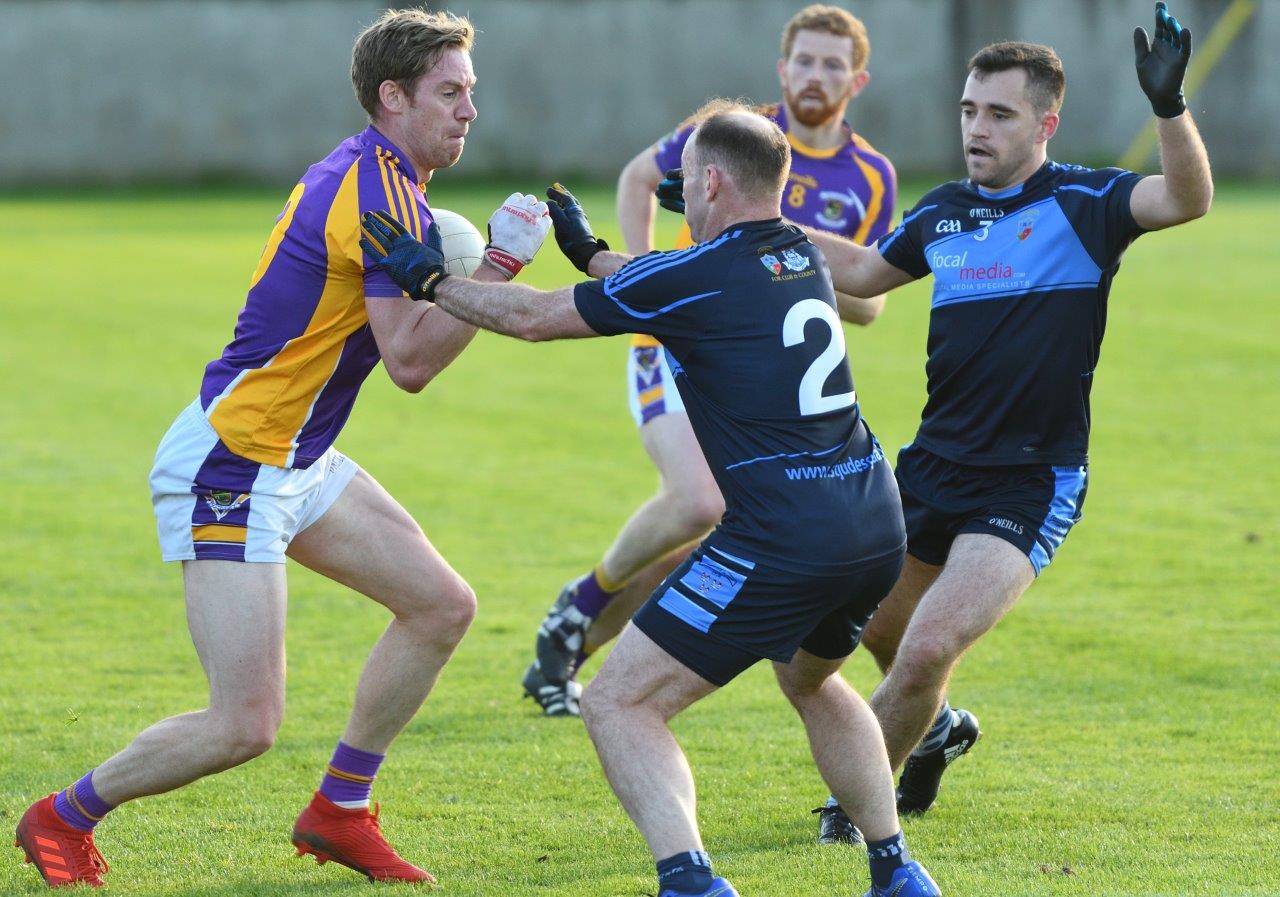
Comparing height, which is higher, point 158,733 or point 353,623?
point 158,733

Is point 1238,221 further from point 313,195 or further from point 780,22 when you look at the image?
point 313,195

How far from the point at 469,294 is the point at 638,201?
2.96 meters

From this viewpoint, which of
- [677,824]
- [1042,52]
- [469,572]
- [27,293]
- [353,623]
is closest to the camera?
[677,824]

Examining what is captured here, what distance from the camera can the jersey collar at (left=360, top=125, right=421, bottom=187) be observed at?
4.95m

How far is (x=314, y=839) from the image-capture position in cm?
512

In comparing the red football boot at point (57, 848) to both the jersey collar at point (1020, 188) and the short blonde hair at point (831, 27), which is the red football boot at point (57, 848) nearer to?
the jersey collar at point (1020, 188)

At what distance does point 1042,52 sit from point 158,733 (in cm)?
369

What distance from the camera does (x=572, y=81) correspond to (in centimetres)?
3962

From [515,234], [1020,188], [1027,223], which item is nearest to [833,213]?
[1020,188]

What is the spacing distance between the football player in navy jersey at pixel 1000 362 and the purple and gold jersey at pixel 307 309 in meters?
1.91

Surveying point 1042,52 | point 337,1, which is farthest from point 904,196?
point 1042,52

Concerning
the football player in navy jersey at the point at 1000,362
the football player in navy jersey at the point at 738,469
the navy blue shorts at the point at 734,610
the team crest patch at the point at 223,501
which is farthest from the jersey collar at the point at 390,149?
the football player in navy jersey at the point at 1000,362

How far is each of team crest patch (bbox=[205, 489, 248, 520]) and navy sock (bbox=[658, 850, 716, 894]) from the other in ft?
5.48

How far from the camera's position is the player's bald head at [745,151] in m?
4.37
